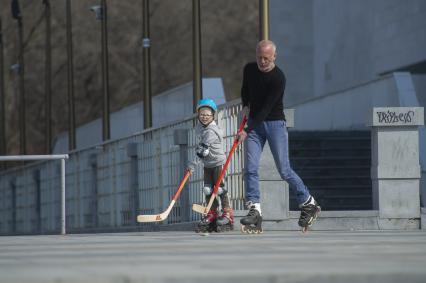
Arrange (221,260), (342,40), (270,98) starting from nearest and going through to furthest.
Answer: (221,260)
(270,98)
(342,40)

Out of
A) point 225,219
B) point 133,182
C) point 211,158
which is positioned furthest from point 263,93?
point 133,182

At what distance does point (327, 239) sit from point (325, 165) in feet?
52.7

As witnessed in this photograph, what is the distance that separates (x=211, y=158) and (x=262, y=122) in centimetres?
168

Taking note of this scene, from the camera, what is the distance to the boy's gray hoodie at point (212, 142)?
58.4 feet

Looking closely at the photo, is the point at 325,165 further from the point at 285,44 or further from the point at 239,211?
the point at 285,44

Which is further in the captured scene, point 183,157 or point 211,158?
point 183,157

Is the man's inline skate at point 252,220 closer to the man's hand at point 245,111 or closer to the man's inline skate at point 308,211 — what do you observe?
the man's inline skate at point 308,211

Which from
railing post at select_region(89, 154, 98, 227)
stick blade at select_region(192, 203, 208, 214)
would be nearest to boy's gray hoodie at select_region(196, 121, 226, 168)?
stick blade at select_region(192, 203, 208, 214)

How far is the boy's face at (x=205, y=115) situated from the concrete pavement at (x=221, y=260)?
3011 millimetres

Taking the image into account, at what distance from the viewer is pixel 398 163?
2078 centimetres

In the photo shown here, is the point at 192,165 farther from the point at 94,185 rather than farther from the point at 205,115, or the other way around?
the point at 94,185

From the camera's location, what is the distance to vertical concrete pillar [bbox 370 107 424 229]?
20.6m

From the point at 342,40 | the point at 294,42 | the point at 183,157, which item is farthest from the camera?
the point at 294,42

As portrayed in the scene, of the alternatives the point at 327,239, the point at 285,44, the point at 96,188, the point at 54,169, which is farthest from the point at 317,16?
the point at 327,239
